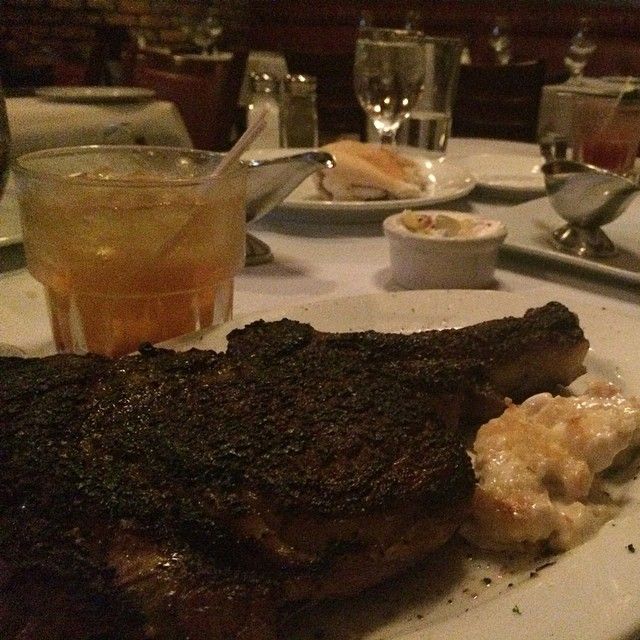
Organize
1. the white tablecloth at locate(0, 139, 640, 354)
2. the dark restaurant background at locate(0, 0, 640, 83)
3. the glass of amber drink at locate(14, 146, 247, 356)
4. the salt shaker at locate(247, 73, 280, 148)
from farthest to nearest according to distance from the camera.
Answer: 1. the dark restaurant background at locate(0, 0, 640, 83)
2. the salt shaker at locate(247, 73, 280, 148)
3. the white tablecloth at locate(0, 139, 640, 354)
4. the glass of amber drink at locate(14, 146, 247, 356)

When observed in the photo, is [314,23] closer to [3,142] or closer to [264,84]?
[264,84]

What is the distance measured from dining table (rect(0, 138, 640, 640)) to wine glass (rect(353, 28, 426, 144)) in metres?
0.34

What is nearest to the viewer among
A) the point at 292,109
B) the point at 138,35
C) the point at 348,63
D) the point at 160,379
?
the point at 160,379

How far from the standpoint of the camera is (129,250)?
1.11 metres

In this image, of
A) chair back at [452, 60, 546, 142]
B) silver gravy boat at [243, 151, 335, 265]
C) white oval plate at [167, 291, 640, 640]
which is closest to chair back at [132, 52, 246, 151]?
chair back at [452, 60, 546, 142]

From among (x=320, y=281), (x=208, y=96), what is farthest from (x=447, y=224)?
(x=208, y=96)

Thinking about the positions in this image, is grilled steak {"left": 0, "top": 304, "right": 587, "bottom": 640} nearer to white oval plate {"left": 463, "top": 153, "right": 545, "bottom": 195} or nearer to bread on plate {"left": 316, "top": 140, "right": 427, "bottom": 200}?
bread on plate {"left": 316, "top": 140, "right": 427, "bottom": 200}

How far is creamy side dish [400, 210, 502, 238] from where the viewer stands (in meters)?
1.52

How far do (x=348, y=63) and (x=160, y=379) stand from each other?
360 centimetres

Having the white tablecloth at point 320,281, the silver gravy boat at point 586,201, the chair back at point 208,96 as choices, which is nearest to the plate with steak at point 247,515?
the white tablecloth at point 320,281

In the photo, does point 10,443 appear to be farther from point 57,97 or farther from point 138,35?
point 138,35

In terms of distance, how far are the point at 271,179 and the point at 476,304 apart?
0.51 meters

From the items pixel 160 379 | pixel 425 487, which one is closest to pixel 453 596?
pixel 425 487

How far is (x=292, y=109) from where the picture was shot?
106 inches
